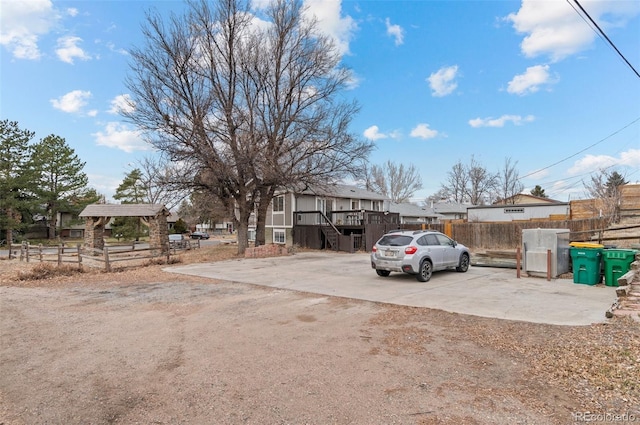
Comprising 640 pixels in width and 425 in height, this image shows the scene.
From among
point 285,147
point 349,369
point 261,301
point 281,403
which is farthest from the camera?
point 285,147

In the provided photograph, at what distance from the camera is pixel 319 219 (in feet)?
88.5

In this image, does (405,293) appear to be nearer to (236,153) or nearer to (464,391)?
(464,391)

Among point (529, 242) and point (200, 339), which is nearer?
point (200, 339)

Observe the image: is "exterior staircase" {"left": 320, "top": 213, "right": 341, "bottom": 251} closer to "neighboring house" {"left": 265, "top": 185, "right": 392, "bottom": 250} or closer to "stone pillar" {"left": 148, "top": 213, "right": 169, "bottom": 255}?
"neighboring house" {"left": 265, "top": 185, "right": 392, "bottom": 250}

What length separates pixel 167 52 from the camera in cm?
1941

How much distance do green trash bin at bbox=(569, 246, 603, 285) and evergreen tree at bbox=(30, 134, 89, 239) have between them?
157 feet

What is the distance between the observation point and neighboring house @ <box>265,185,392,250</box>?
24.9m

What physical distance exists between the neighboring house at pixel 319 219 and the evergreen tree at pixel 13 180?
2805 cm

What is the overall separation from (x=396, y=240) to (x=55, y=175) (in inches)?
1825

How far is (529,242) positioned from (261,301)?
8.87m

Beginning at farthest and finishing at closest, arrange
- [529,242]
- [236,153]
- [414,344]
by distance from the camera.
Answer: [236,153], [529,242], [414,344]

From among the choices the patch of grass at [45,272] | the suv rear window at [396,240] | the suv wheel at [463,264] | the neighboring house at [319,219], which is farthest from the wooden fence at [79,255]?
the suv wheel at [463,264]

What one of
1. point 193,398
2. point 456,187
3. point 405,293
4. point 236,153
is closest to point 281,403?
point 193,398

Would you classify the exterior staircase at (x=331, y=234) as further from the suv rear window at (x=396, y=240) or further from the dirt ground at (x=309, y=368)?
the dirt ground at (x=309, y=368)
